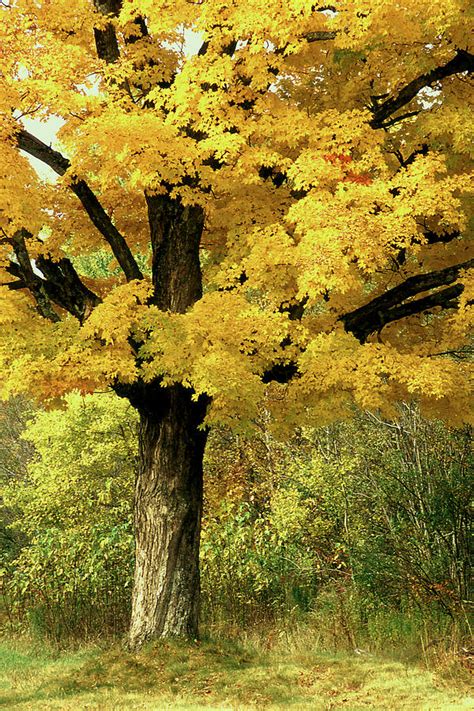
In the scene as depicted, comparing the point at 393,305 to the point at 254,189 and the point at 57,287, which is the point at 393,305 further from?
the point at 57,287

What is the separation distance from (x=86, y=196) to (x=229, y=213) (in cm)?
181

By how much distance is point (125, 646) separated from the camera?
33.2 feet

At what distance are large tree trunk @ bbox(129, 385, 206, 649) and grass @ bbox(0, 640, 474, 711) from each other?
0.40 metres

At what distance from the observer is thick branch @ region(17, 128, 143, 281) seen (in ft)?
33.0

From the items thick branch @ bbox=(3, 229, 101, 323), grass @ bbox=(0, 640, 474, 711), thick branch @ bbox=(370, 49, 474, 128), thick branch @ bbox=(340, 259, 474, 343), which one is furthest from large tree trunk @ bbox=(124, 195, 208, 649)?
thick branch @ bbox=(370, 49, 474, 128)

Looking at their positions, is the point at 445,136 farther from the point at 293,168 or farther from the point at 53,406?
the point at 53,406

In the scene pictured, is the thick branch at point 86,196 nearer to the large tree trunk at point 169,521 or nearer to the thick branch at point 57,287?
the thick branch at point 57,287

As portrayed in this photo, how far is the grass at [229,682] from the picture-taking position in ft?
25.5

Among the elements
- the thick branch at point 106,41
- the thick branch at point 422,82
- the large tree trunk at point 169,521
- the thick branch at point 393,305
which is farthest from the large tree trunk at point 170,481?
the thick branch at point 422,82

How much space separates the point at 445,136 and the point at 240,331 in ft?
10.7

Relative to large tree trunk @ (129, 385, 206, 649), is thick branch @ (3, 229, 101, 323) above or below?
above

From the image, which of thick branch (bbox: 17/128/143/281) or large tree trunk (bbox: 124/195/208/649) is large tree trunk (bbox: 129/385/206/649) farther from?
thick branch (bbox: 17/128/143/281)

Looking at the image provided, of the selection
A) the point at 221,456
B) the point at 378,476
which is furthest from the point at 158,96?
the point at 221,456

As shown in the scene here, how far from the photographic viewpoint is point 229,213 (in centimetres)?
1015
